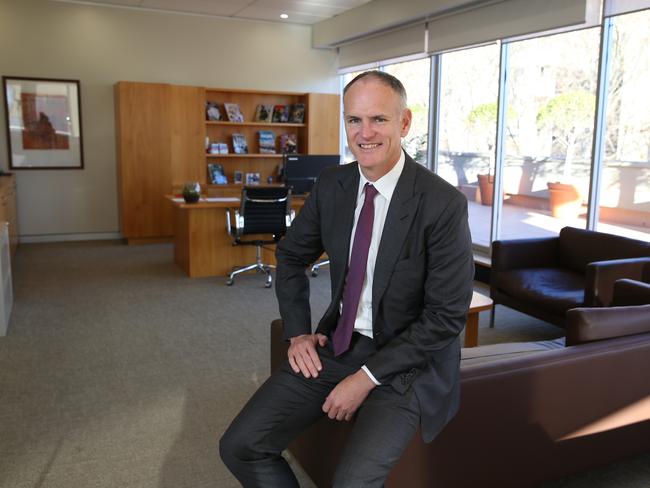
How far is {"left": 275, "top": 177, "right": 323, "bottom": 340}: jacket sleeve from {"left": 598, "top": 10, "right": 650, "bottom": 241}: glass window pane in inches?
157

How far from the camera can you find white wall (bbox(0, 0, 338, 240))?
7762 millimetres

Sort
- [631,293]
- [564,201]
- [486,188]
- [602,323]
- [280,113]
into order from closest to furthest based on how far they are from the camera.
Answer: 1. [602,323]
2. [631,293]
3. [564,201]
4. [486,188]
5. [280,113]

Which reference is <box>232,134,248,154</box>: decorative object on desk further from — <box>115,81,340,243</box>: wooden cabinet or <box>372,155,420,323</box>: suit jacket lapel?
<box>372,155,420,323</box>: suit jacket lapel

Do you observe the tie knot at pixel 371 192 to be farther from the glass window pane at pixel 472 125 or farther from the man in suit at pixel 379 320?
the glass window pane at pixel 472 125

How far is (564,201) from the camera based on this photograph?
609 cm

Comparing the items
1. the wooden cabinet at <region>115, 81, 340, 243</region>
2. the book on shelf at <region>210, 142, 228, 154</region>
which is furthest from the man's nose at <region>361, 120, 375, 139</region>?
the book on shelf at <region>210, 142, 228, 154</region>

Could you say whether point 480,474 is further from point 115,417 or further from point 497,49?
point 497,49

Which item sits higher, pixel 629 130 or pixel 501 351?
pixel 629 130

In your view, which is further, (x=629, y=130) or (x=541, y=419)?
(x=629, y=130)

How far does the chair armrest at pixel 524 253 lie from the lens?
478 cm

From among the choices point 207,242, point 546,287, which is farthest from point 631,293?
point 207,242

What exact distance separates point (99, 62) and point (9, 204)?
93.9 inches

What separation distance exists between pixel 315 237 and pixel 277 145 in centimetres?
725

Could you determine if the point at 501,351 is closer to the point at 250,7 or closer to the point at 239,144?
the point at 250,7
